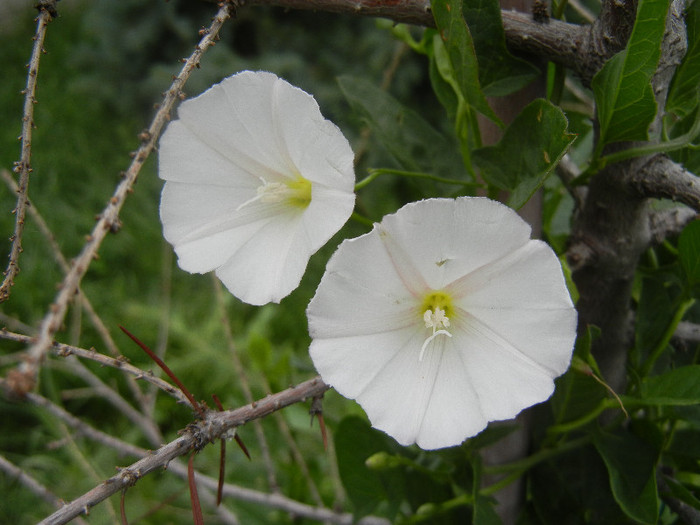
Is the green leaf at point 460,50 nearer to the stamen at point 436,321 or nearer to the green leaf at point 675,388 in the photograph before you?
the stamen at point 436,321

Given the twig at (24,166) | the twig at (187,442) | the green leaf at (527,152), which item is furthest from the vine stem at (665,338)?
the twig at (24,166)

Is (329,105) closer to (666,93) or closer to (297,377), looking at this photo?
(297,377)

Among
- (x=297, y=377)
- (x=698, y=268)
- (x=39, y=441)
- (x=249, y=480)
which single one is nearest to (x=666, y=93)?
(x=698, y=268)

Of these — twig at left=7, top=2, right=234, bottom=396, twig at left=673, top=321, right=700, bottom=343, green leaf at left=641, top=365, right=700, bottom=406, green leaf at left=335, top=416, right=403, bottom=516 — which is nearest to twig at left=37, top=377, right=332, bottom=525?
twig at left=7, top=2, right=234, bottom=396

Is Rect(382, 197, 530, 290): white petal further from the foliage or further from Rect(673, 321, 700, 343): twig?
Rect(673, 321, 700, 343): twig

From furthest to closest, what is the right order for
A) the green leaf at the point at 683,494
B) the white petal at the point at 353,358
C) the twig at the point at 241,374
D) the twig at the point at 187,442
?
the twig at the point at 241,374
the green leaf at the point at 683,494
the white petal at the point at 353,358
the twig at the point at 187,442

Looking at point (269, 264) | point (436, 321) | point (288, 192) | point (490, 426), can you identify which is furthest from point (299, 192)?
point (490, 426)
